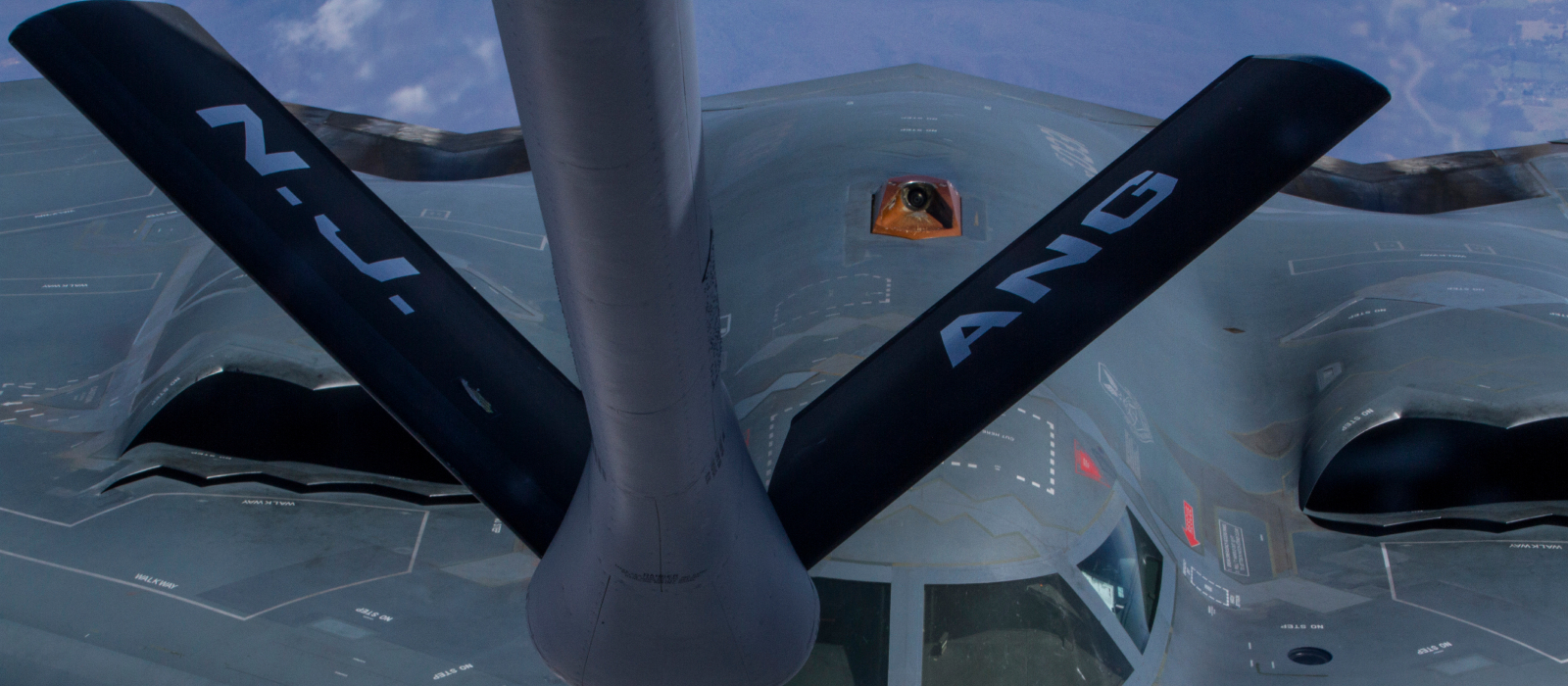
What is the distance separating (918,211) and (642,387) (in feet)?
19.3

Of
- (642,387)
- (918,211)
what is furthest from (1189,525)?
(642,387)

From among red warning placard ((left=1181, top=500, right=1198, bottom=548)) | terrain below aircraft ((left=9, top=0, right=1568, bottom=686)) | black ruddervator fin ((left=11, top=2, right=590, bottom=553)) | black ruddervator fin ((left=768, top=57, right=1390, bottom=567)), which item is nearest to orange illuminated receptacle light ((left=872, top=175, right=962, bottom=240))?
terrain below aircraft ((left=9, top=0, right=1568, bottom=686))

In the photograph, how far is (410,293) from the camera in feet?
16.3

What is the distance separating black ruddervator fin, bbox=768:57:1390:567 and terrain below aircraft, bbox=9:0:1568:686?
0.02m

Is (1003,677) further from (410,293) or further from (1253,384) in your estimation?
(1253,384)

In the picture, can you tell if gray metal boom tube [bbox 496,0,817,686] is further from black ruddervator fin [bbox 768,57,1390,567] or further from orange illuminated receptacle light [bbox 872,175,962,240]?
orange illuminated receptacle light [bbox 872,175,962,240]

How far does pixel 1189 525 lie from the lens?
7797 millimetres

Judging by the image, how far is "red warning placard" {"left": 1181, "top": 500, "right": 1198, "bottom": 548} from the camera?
25.2 feet

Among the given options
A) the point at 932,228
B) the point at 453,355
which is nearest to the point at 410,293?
the point at 453,355

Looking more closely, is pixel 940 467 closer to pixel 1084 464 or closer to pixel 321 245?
pixel 1084 464

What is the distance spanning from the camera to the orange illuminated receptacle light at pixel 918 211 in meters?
8.70

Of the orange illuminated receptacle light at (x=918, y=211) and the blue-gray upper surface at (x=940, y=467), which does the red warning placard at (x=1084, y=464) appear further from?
the orange illuminated receptacle light at (x=918, y=211)

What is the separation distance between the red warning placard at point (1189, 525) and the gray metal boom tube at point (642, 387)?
13.5 feet

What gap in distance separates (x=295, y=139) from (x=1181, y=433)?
678cm
